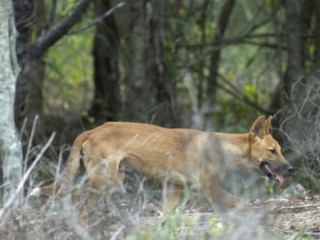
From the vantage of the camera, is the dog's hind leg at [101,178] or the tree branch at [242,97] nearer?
the dog's hind leg at [101,178]

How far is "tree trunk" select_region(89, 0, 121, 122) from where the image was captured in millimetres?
19453

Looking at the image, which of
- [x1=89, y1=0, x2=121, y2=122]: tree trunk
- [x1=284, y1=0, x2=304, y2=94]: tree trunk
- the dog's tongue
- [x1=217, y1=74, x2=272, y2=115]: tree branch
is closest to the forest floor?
the dog's tongue

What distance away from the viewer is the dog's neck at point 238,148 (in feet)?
41.5

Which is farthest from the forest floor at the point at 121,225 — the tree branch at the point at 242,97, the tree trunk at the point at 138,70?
the tree branch at the point at 242,97

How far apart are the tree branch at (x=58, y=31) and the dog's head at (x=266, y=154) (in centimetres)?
365

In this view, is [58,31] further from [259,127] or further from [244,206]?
[244,206]

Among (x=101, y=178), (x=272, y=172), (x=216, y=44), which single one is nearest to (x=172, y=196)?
(x=272, y=172)

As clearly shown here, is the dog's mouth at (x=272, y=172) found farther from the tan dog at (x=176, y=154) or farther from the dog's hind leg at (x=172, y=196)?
the dog's hind leg at (x=172, y=196)

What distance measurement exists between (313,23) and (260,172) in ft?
25.1

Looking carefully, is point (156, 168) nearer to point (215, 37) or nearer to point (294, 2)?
point (294, 2)

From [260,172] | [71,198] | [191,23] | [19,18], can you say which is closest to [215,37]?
[191,23]

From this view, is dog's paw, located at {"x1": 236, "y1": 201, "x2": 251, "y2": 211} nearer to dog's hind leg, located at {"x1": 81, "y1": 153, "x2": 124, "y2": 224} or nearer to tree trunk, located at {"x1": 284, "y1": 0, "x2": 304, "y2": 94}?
dog's hind leg, located at {"x1": 81, "y1": 153, "x2": 124, "y2": 224}

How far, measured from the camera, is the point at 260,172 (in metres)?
12.8

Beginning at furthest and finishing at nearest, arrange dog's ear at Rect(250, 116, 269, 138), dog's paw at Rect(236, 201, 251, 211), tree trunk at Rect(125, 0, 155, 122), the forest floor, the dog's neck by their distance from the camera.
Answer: tree trunk at Rect(125, 0, 155, 122) < the dog's neck < dog's ear at Rect(250, 116, 269, 138) < dog's paw at Rect(236, 201, 251, 211) < the forest floor
